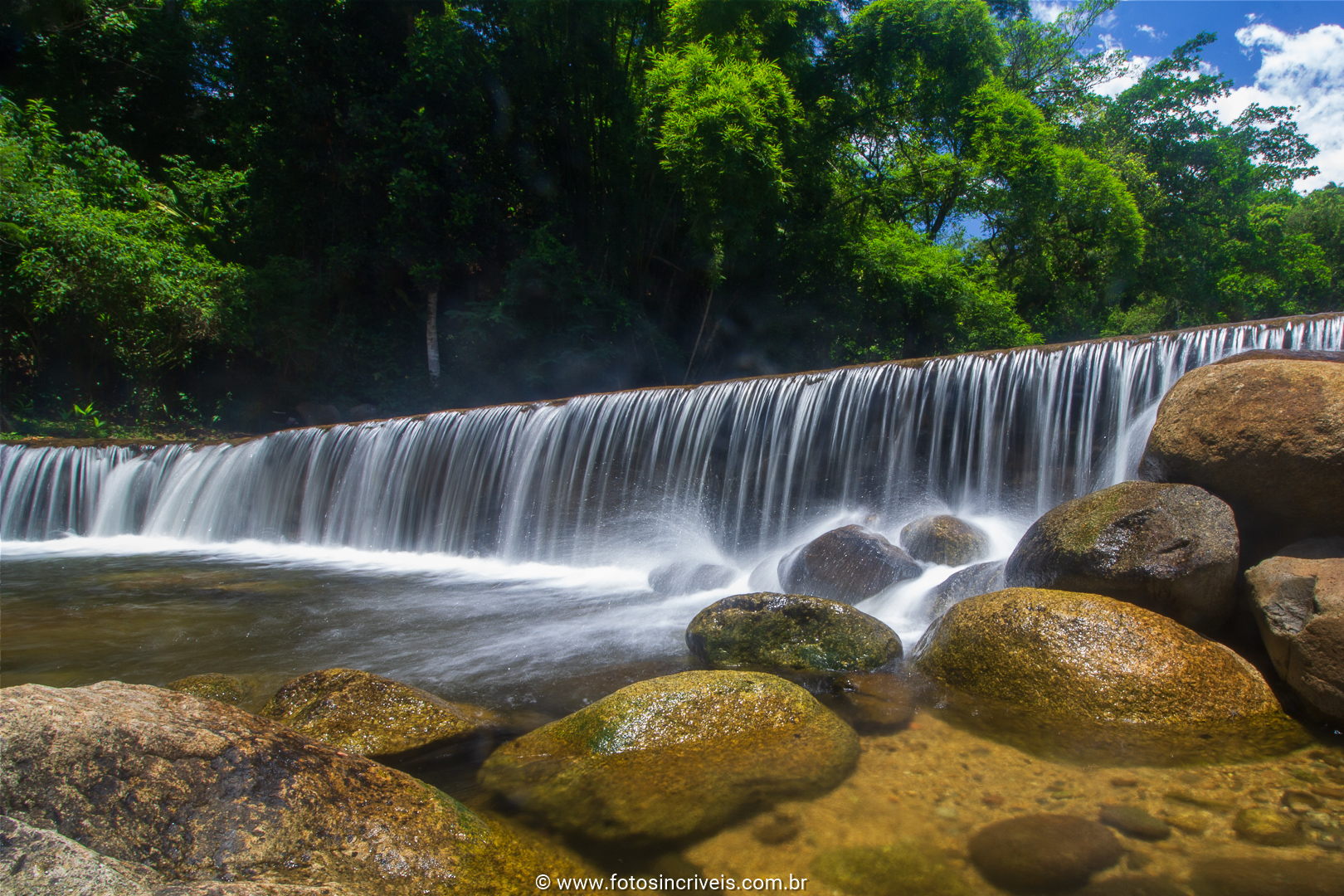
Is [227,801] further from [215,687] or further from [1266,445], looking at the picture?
[1266,445]

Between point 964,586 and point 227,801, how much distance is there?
16.7ft

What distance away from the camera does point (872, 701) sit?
379 centimetres

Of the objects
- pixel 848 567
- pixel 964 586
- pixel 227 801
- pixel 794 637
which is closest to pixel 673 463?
pixel 848 567

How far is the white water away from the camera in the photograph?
25.6 feet

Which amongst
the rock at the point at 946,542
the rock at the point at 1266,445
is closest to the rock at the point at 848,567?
the rock at the point at 946,542

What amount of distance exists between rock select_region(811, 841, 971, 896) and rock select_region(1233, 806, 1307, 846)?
3.71ft

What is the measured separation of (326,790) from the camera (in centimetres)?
210

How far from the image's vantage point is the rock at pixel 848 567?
6.15m

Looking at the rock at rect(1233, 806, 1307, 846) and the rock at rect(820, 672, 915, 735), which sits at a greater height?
the rock at rect(1233, 806, 1307, 846)

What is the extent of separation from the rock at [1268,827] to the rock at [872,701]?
4.35 feet

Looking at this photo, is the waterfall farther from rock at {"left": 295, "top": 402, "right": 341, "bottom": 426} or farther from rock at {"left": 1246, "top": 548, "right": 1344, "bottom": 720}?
rock at {"left": 295, "top": 402, "right": 341, "bottom": 426}

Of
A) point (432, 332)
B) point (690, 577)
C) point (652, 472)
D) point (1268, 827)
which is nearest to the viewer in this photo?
point (1268, 827)

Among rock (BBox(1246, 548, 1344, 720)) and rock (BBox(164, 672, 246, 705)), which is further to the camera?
rock (BBox(164, 672, 246, 705))

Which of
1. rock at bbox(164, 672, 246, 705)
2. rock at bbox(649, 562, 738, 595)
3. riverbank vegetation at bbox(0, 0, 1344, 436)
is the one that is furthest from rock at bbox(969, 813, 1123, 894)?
riverbank vegetation at bbox(0, 0, 1344, 436)
